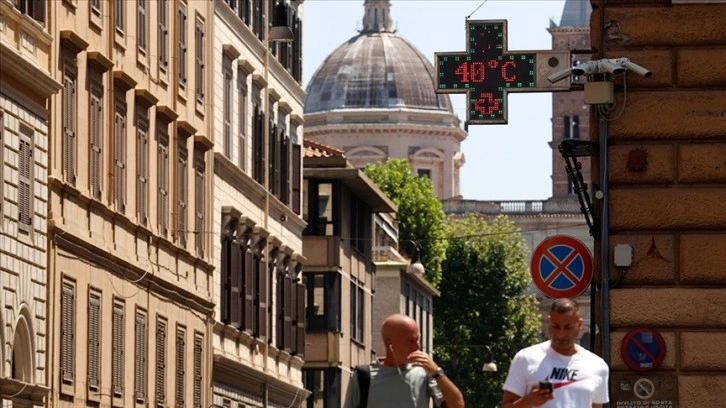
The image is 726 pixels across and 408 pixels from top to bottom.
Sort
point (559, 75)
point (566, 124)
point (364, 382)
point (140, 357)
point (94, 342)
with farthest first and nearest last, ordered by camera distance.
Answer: point (566, 124) < point (140, 357) < point (94, 342) < point (559, 75) < point (364, 382)

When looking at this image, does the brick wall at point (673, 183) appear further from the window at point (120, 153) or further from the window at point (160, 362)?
the window at point (160, 362)

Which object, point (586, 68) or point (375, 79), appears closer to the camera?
point (586, 68)

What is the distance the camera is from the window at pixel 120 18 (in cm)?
4038

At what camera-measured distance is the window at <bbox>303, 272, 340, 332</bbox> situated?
213ft

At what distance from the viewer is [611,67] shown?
2481cm

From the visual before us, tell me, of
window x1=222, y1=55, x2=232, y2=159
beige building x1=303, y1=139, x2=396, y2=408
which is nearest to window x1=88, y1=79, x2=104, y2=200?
window x1=222, y1=55, x2=232, y2=159

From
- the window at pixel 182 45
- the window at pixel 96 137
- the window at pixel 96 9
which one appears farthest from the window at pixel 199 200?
the window at pixel 96 137

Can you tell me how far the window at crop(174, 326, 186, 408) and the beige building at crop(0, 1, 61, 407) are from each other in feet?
33.9

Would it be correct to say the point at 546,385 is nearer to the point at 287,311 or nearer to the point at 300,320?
the point at 287,311

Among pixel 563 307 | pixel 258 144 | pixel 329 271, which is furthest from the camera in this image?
pixel 329 271

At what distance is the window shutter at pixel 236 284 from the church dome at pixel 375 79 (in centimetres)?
12372

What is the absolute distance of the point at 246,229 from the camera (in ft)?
173

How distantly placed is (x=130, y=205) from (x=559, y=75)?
1529cm

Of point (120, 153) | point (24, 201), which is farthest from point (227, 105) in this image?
point (24, 201)
